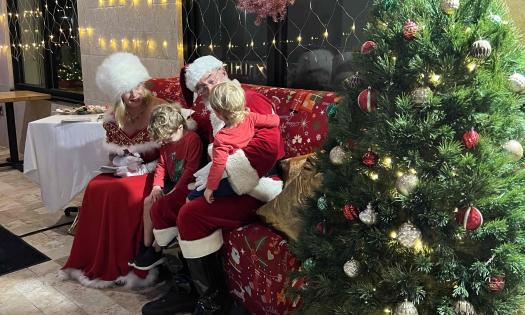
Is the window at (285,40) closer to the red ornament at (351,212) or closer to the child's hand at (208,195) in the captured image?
the child's hand at (208,195)

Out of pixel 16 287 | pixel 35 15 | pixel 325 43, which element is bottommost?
pixel 16 287

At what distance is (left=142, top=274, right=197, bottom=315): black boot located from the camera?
7.75 feet

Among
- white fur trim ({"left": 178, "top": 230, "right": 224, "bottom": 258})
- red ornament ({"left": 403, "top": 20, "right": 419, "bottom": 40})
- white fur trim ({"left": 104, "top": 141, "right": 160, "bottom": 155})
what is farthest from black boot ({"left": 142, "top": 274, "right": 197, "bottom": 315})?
red ornament ({"left": 403, "top": 20, "right": 419, "bottom": 40})

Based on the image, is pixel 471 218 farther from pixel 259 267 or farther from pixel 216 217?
pixel 216 217

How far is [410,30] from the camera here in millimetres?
1261

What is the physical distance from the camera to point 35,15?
573 centimetres

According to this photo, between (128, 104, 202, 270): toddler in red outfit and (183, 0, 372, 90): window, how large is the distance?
91cm

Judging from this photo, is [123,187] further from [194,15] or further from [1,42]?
[1,42]

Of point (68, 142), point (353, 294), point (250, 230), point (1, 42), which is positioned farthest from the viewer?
point (1, 42)

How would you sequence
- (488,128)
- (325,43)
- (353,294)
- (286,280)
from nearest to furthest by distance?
1. (488,128)
2. (353,294)
3. (286,280)
4. (325,43)

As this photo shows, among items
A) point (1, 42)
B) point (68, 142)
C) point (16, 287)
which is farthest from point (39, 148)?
point (1, 42)

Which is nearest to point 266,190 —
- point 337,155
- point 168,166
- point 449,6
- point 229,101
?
point 229,101

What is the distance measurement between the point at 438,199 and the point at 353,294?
1.14 feet

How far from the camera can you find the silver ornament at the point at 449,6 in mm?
1240
